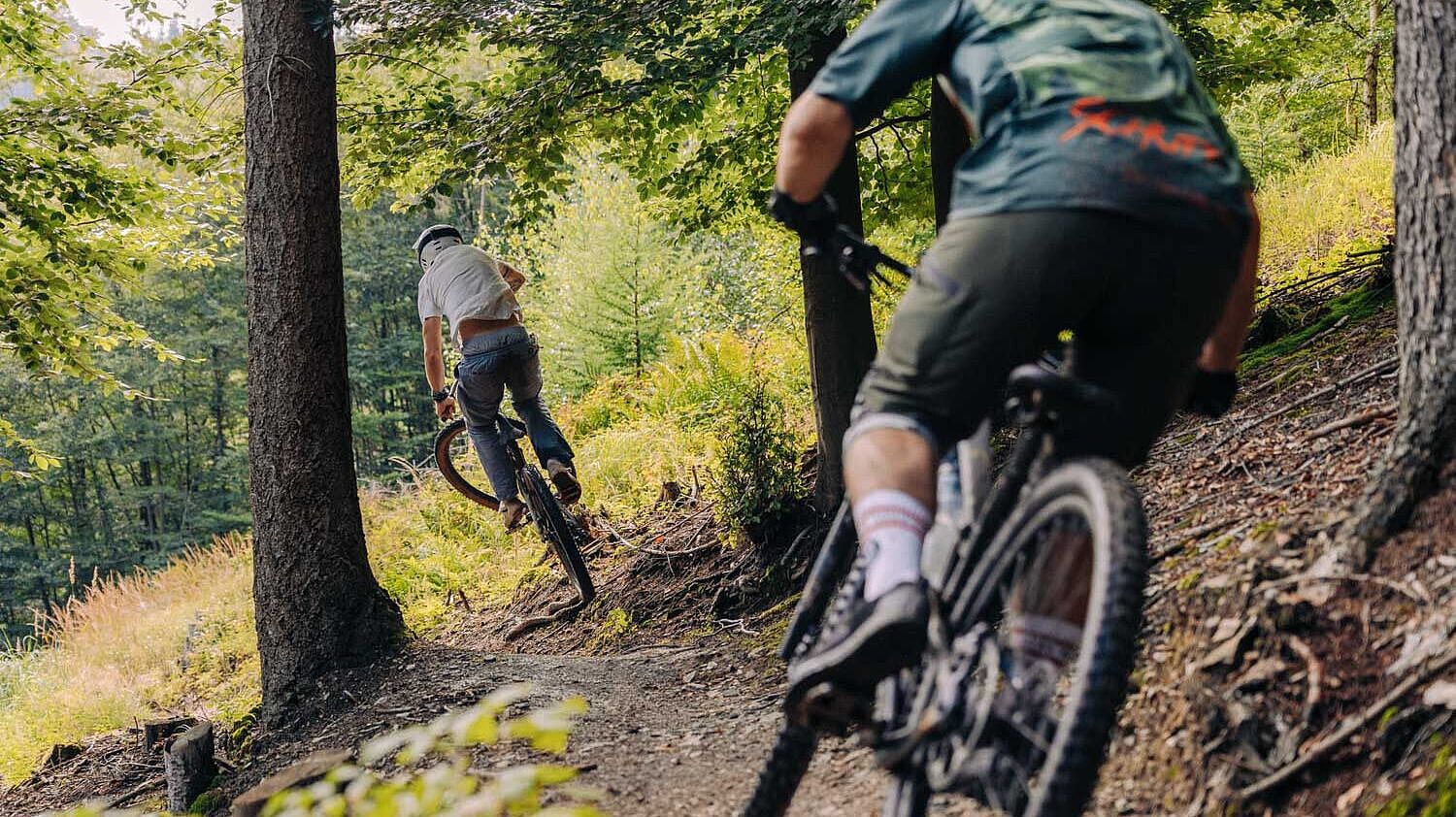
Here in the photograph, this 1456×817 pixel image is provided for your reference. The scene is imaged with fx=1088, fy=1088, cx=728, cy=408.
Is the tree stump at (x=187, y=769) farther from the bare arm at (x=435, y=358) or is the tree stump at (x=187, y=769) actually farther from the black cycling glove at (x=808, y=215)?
the black cycling glove at (x=808, y=215)

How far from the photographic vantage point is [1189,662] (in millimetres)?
3010

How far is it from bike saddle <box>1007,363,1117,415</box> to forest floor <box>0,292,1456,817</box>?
1003 mm

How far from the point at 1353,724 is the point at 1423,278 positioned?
1169 millimetres

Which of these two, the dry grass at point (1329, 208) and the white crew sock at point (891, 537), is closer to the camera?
the white crew sock at point (891, 537)

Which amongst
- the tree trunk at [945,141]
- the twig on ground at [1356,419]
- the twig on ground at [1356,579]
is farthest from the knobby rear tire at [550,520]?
the twig on ground at [1356,579]

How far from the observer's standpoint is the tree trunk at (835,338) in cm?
688

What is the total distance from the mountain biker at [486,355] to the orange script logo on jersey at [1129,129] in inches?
212

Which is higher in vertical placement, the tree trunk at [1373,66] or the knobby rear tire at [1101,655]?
the tree trunk at [1373,66]

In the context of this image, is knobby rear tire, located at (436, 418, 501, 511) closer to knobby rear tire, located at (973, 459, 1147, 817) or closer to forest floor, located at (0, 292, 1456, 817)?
forest floor, located at (0, 292, 1456, 817)

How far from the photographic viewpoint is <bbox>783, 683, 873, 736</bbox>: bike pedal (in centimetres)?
230

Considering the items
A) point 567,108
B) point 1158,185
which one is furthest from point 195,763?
point 1158,185

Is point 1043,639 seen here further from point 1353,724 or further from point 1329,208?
point 1329,208

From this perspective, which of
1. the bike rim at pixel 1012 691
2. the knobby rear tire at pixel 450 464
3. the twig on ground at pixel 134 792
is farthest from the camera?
the knobby rear tire at pixel 450 464

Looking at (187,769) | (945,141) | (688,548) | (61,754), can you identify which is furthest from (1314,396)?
(61,754)
